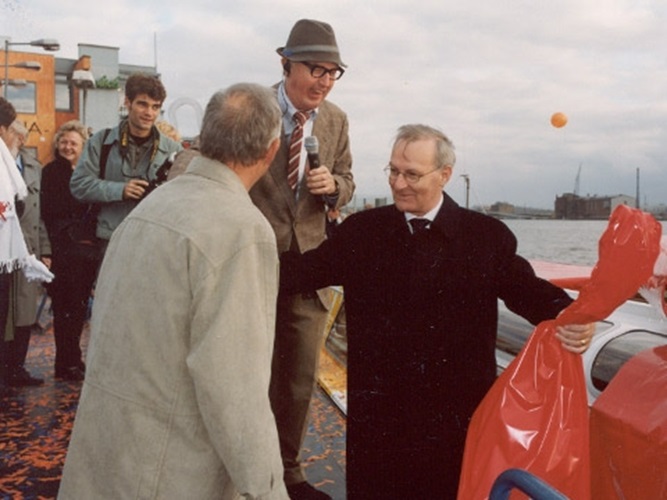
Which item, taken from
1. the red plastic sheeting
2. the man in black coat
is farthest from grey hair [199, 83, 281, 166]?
the red plastic sheeting

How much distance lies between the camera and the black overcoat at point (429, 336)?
10.3ft

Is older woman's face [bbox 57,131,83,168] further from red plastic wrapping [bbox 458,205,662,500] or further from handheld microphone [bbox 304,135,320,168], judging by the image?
red plastic wrapping [bbox 458,205,662,500]

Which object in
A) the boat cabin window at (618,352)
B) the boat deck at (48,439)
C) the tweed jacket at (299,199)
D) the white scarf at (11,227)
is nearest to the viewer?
the boat cabin window at (618,352)

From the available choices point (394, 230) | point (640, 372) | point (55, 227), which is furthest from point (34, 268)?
point (640, 372)

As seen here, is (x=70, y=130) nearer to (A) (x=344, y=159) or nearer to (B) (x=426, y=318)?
(A) (x=344, y=159)

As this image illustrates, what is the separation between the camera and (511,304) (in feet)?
10.4

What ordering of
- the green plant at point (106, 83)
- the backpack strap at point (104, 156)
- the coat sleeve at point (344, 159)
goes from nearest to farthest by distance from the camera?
the coat sleeve at point (344, 159), the backpack strap at point (104, 156), the green plant at point (106, 83)

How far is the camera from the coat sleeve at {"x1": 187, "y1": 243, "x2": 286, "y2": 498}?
2.09 m

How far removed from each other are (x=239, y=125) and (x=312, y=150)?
1.31m

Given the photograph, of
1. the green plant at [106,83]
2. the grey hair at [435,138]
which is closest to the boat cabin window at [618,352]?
the grey hair at [435,138]

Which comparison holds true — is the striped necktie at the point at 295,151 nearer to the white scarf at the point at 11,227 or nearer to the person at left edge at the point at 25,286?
the white scarf at the point at 11,227

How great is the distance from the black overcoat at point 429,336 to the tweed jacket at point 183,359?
39.9 inches

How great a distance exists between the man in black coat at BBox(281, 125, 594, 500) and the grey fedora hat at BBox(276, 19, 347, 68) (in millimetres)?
707

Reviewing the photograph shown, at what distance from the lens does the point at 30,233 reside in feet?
20.9
